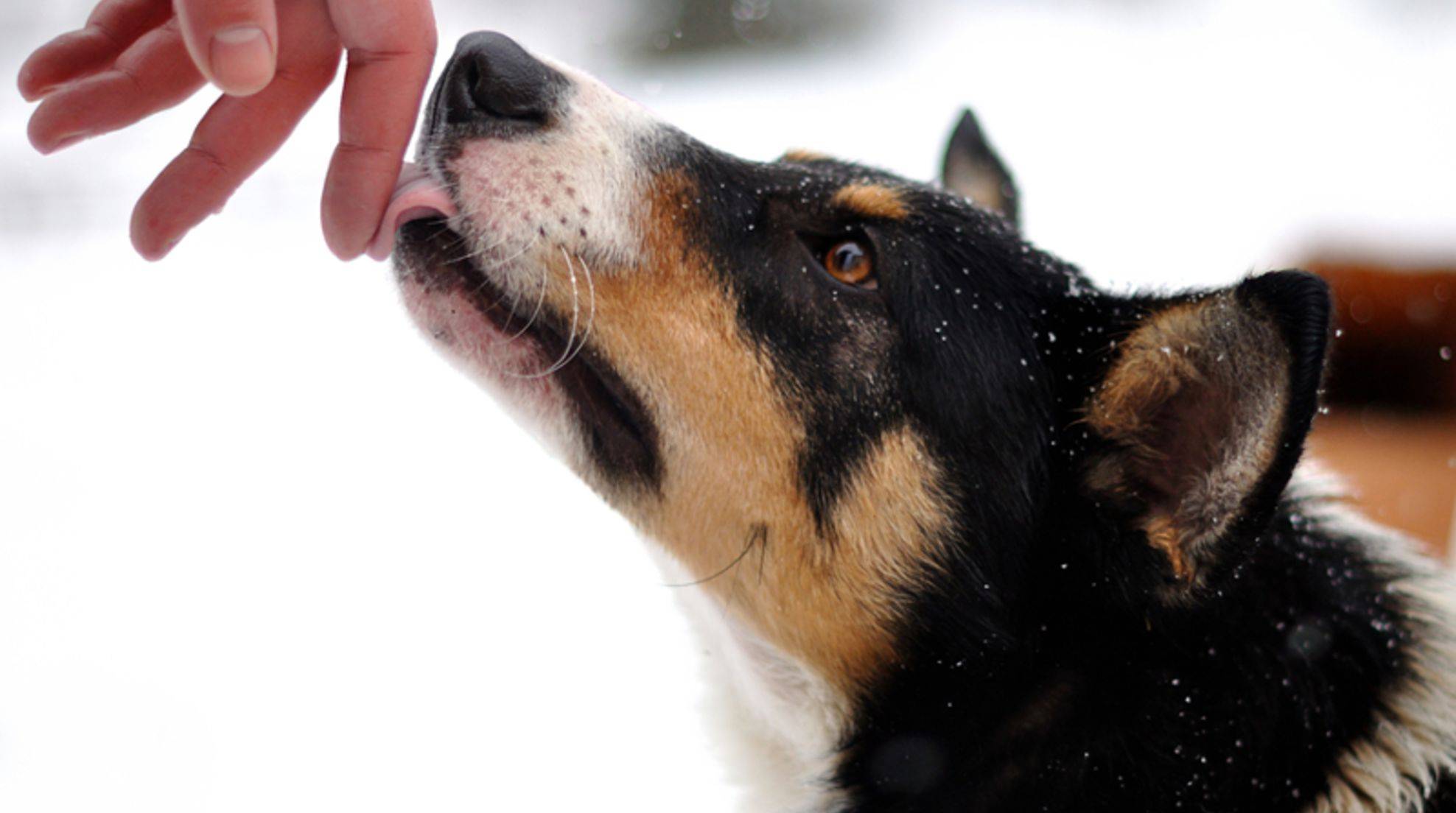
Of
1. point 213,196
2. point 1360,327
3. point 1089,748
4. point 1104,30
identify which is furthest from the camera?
point 1104,30

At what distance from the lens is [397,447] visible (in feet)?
15.3

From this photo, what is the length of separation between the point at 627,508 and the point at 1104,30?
285 inches

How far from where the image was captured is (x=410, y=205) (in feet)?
6.28

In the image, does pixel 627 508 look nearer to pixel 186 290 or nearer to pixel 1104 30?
pixel 186 290

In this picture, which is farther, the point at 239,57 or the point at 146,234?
the point at 146,234

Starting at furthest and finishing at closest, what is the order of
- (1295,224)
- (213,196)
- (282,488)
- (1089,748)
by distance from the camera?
1. (1295,224)
2. (282,488)
3. (1089,748)
4. (213,196)

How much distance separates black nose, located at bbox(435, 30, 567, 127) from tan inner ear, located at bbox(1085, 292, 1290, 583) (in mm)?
1112

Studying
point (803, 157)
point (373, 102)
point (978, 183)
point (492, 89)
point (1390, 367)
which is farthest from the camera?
point (1390, 367)

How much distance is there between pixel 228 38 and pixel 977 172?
2108mm

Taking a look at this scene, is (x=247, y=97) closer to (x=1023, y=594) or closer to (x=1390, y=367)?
(x=1023, y=594)

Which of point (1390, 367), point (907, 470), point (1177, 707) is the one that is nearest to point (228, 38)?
point (907, 470)

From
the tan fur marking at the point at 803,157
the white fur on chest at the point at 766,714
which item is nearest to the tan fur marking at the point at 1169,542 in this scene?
the white fur on chest at the point at 766,714

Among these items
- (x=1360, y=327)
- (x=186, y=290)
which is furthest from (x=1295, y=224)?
(x=186, y=290)

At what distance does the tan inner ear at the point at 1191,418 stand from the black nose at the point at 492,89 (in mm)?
1112
